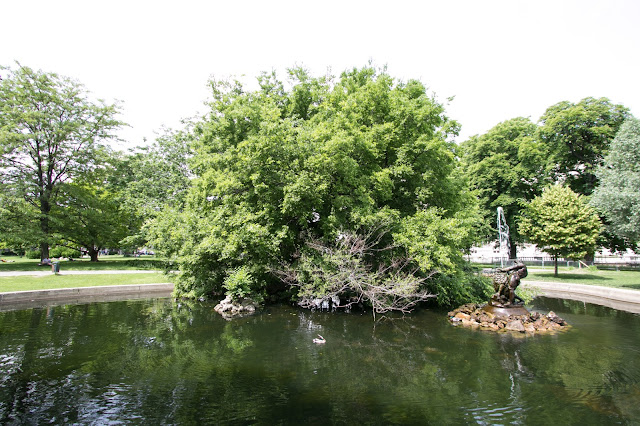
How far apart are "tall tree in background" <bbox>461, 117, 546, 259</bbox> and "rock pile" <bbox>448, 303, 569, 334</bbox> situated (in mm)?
22929

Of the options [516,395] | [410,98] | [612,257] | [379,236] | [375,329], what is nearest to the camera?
[516,395]

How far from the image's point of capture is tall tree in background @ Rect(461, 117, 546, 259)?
36.1m

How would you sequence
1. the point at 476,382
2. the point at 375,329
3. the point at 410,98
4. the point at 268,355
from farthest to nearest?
the point at 410,98
the point at 375,329
the point at 268,355
the point at 476,382

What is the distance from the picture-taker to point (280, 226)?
697 inches

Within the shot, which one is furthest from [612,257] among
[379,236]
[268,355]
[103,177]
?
[103,177]

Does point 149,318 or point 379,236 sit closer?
point 149,318

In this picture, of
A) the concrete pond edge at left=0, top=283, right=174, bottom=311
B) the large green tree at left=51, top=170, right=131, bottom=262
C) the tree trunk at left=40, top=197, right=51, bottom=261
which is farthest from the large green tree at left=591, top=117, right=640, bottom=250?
the tree trunk at left=40, top=197, right=51, bottom=261

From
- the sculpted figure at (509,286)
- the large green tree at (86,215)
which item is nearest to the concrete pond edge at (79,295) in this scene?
the large green tree at (86,215)

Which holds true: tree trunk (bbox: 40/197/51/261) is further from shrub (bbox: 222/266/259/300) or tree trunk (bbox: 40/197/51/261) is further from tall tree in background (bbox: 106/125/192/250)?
shrub (bbox: 222/266/259/300)

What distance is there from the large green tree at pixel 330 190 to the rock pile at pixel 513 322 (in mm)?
2158

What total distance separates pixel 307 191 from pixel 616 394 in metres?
11.6

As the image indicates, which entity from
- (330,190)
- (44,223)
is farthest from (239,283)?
→ (44,223)

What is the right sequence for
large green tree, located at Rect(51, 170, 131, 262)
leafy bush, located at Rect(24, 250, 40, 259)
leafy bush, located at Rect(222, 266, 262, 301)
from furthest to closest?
leafy bush, located at Rect(24, 250, 40, 259), large green tree, located at Rect(51, 170, 131, 262), leafy bush, located at Rect(222, 266, 262, 301)

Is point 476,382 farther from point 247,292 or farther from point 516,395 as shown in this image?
point 247,292
